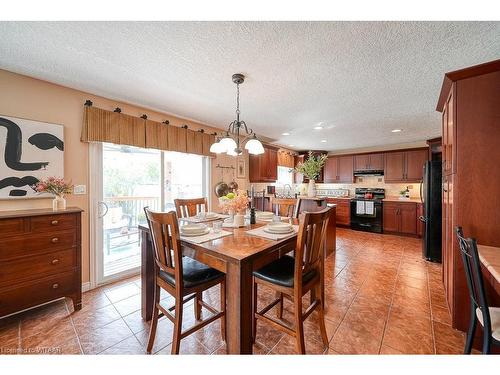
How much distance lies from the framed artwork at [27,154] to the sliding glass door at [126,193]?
0.36 m

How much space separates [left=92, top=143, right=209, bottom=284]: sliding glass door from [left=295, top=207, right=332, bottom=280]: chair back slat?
2459 millimetres

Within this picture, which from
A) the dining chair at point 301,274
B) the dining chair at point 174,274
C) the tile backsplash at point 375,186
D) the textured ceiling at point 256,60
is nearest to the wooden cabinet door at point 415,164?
the tile backsplash at point 375,186

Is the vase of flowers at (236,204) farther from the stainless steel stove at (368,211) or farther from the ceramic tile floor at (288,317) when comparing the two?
the stainless steel stove at (368,211)

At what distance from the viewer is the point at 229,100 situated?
2633mm

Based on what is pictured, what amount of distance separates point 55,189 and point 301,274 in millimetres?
2428

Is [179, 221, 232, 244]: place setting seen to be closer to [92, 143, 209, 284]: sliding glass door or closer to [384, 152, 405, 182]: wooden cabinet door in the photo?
[92, 143, 209, 284]: sliding glass door

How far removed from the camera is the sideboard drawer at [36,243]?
1703 mm

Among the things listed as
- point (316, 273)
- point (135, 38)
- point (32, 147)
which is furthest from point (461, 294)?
point (32, 147)

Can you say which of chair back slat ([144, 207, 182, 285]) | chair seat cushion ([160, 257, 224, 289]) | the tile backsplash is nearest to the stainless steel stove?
the tile backsplash

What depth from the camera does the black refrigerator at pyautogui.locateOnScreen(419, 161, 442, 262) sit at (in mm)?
3122

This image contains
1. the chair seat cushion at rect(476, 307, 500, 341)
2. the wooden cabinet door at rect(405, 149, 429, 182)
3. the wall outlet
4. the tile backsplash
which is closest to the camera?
the chair seat cushion at rect(476, 307, 500, 341)

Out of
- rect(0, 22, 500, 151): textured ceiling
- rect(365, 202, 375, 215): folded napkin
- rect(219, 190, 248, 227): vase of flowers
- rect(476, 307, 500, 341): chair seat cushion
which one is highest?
rect(0, 22, 500, 151): textured ceiling

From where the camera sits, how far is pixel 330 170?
6.37 meters
